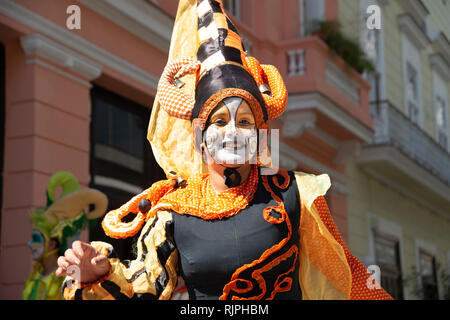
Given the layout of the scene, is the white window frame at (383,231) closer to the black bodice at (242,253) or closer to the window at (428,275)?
the window at (428,275)

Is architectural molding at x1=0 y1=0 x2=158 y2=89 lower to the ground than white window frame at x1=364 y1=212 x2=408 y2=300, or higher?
higher

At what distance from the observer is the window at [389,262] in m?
11.8

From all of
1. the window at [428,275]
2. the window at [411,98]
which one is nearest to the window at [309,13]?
the window at [411,98]

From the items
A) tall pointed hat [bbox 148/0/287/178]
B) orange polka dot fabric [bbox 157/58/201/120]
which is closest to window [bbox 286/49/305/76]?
tall pointed hat [bbox 148/0/287/178]

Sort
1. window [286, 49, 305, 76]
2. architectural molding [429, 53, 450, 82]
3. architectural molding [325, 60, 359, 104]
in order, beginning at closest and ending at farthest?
architectural molding [429, 53, 450, 82], window [286, 49, 305, 76], architectural molding [325, 60, 359, 104]

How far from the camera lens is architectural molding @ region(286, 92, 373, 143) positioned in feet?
28.3

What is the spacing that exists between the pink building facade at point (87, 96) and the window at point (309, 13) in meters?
0.92

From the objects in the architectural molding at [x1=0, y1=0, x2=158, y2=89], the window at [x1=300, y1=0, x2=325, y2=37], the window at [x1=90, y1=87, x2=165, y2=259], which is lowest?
the window at [x1=90, y1=87, x2=165, y2=259]

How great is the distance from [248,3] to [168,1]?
2151mm

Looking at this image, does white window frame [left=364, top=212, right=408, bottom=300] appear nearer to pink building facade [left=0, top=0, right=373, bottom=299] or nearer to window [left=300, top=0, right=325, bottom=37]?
pink building facade [left=0, top=0, right=373, bottom=299]

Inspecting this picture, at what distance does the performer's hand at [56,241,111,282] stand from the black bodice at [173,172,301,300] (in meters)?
0.33

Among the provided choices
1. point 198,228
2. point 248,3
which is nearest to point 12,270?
point 198,228

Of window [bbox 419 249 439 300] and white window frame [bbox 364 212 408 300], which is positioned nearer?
window [bbox 419 249 439 300]
